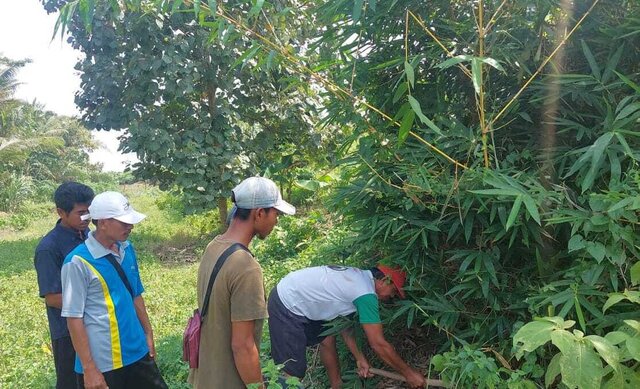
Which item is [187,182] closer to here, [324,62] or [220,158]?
[220,158]

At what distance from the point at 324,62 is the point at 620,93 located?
1.71m

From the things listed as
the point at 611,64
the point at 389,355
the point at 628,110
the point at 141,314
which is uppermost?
the point at 611,64

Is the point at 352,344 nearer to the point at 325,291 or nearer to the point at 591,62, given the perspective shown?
the point at 325,291

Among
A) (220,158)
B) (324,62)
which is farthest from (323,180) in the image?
(324,62)

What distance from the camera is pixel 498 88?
2.88 metres

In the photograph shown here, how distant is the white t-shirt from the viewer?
9.61ft

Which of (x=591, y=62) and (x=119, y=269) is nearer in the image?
(x=591, y=62)

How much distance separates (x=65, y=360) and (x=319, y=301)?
1.47m

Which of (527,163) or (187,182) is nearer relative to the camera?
(527,163)

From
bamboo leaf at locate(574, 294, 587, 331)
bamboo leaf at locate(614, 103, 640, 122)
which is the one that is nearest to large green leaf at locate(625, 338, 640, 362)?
bamboo leaf at locate(574, 294, 587, 331)

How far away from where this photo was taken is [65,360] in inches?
118

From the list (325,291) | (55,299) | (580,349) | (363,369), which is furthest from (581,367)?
(55,299)

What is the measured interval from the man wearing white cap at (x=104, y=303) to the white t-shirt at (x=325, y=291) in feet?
2.82

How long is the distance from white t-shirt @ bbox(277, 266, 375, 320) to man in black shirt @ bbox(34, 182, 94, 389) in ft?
3.95
